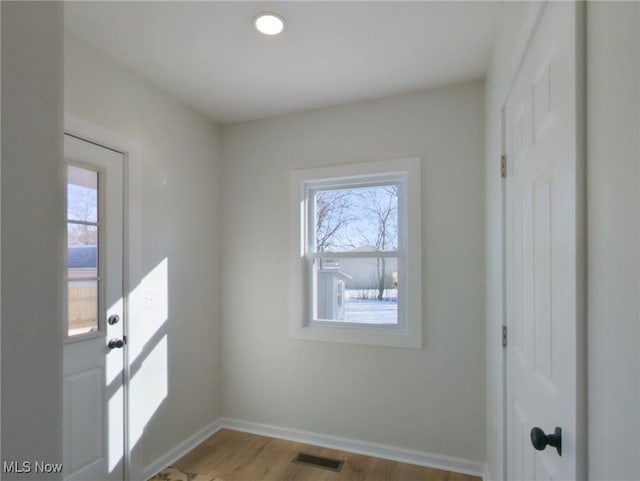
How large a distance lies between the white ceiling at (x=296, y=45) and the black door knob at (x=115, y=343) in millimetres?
1714

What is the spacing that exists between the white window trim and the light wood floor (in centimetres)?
82

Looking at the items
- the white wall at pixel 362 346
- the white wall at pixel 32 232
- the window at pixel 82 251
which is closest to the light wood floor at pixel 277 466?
the white wall at pixel 362 346

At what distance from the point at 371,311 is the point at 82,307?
1.91 meters

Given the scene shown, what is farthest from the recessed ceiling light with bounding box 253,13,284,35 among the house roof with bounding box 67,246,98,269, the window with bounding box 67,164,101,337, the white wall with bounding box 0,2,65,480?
the house roof with bounding box 67,246,98,269

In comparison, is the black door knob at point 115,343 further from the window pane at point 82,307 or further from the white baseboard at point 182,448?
the white baseboard at point 182,448

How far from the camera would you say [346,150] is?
8.76 feet

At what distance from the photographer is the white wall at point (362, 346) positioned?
233 cm

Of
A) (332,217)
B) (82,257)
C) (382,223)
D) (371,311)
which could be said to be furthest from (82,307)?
(382,223)

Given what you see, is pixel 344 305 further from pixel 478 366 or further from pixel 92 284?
pixel 92 284

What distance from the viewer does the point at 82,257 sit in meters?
1.91

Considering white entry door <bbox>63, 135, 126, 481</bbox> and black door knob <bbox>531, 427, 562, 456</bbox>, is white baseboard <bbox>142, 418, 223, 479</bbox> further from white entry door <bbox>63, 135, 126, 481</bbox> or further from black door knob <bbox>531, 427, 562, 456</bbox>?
black door knob <bbox>531, 427, 562, 456</bbox>

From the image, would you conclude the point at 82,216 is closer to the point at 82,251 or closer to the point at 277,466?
the point at 82,251

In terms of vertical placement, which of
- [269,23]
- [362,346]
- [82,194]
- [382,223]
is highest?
[269,23]

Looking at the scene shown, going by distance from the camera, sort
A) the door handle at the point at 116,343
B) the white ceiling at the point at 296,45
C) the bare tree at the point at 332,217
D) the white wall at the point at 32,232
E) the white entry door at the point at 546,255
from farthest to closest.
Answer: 1. the bare tree at the point at 332,217
2. the door handle at the point at 116,343
3. the white ceiling at the point at 296,45
4. the white entry door at the point at 546,255
5. the white wall at the point at 32,232
